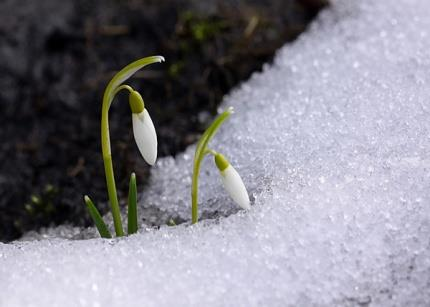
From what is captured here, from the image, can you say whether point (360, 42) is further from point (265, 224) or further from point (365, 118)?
point (265, 224)

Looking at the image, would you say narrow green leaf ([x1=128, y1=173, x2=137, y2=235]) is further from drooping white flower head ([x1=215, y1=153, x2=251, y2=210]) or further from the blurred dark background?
the blurred dark background

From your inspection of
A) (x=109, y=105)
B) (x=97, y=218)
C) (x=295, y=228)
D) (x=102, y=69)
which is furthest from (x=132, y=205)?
(x=102, y=69)

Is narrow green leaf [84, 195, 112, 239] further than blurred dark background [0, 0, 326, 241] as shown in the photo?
No

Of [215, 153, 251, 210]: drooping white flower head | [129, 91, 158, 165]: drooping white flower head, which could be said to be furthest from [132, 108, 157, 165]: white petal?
[215, 153, 251, 210]: drooping white flower head

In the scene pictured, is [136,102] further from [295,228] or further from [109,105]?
[295,228]

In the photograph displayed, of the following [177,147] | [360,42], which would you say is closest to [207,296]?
[177,147]

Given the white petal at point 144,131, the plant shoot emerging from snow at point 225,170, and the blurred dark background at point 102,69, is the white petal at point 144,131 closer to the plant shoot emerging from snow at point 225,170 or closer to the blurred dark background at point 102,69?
the plant shoot emerging from snow at point 225,170
